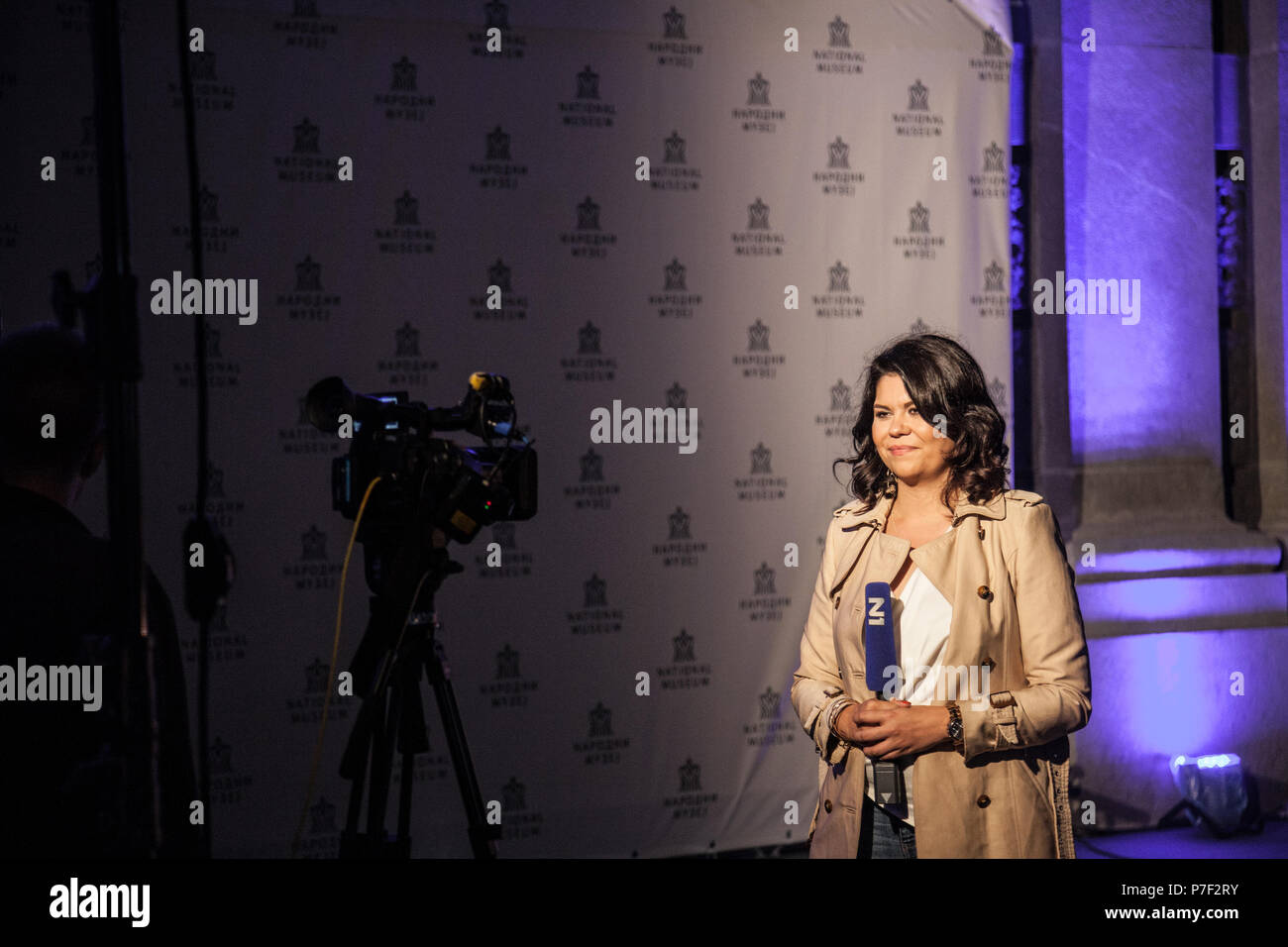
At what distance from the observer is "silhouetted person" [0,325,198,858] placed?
1.67 m

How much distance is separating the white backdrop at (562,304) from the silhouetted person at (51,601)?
4.80 ft

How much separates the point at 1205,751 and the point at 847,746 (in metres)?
2.82

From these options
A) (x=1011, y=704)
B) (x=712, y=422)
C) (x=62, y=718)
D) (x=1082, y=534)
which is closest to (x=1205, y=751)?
(x=1082, y=534)

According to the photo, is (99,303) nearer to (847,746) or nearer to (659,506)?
(847,746)

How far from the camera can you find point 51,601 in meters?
1.79

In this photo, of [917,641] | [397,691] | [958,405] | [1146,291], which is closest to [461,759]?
[397,691]

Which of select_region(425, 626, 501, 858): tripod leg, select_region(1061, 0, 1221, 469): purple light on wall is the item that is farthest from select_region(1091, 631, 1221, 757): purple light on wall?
select_region(425, 626, 501, 858): tripod leg

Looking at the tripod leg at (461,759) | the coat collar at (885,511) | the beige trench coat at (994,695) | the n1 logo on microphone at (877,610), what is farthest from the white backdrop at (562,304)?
the n1 logo on microphone at (877,610)

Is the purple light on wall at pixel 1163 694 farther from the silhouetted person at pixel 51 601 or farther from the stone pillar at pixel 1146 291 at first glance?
the silhouetted person at pixel 51 601

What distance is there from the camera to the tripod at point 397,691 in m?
2.04

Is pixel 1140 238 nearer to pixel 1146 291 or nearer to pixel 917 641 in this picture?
pixel 1146 291

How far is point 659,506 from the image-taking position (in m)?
3.78

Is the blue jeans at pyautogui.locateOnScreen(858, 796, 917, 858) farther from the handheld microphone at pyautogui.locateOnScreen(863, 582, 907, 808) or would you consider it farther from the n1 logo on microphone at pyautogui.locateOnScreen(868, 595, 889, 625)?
the n1 logo on microphone at pyautogui.locateOnScreen(868, 595, 889, 625)
